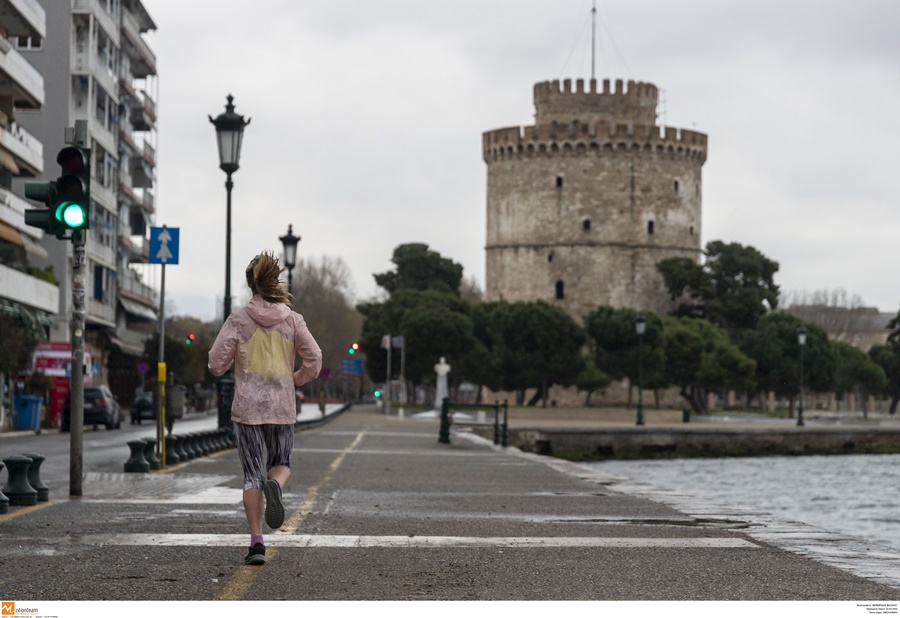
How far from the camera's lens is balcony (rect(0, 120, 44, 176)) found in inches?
1922

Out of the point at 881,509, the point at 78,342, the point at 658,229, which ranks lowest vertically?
the point at 881,509

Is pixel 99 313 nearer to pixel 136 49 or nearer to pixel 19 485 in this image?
pixel 136 49

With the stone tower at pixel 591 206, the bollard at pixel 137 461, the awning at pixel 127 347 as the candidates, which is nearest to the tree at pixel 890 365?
the stone tower at pixel 591 206

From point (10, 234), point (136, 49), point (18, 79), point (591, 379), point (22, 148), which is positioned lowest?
point (591, 379)

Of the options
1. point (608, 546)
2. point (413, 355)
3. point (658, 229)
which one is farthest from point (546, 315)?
point (608, 546)

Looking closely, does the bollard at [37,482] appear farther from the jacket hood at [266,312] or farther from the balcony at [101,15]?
the balcony at [101,15]

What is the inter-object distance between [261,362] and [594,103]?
9496 cm

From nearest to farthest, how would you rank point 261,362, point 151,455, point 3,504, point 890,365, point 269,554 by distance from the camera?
point 261,362 → point 269,554 → point 3,504 → point 151,455 → point 890,365

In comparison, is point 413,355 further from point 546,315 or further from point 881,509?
point 881,509

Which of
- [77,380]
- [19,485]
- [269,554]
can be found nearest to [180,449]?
[77,380]

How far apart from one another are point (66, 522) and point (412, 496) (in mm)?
4752

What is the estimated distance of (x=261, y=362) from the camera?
8906mm

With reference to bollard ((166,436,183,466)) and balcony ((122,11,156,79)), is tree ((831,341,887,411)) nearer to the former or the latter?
balcony ((122,11,156,79))
